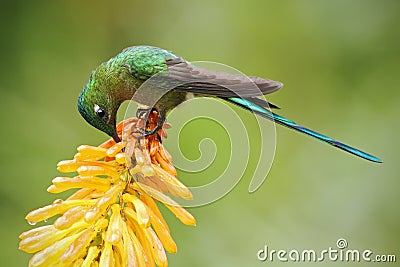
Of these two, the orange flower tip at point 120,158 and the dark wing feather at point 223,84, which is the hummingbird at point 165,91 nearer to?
the dark wing feather at point 223,84

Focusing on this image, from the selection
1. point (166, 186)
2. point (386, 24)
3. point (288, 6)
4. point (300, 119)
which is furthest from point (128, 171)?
point (386, 24)

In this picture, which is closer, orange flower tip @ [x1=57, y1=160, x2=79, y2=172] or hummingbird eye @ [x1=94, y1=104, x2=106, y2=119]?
orange flower tip @ [x1=57, y1=160, x2=79, y2=172]

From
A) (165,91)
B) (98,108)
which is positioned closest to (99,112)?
(98,108)

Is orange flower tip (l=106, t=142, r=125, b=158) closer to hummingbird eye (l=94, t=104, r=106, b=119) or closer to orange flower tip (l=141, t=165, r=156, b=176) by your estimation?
orange flower tip (l=141, t=165, r=156, b=176)

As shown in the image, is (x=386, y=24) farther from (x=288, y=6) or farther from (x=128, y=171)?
(x=128, y=171)

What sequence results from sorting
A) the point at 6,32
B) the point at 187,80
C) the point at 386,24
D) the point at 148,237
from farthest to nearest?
the point at 386,24 → the point at 6,32 → the point at 187,80 → the point at 148,237

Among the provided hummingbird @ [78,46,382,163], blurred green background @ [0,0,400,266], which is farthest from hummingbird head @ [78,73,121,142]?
blurred green background @ [0,0,400,266]

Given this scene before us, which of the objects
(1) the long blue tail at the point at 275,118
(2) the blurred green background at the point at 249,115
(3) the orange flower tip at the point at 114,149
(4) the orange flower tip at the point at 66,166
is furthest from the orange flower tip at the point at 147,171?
(2) the blurred green background at the point at 249,115
